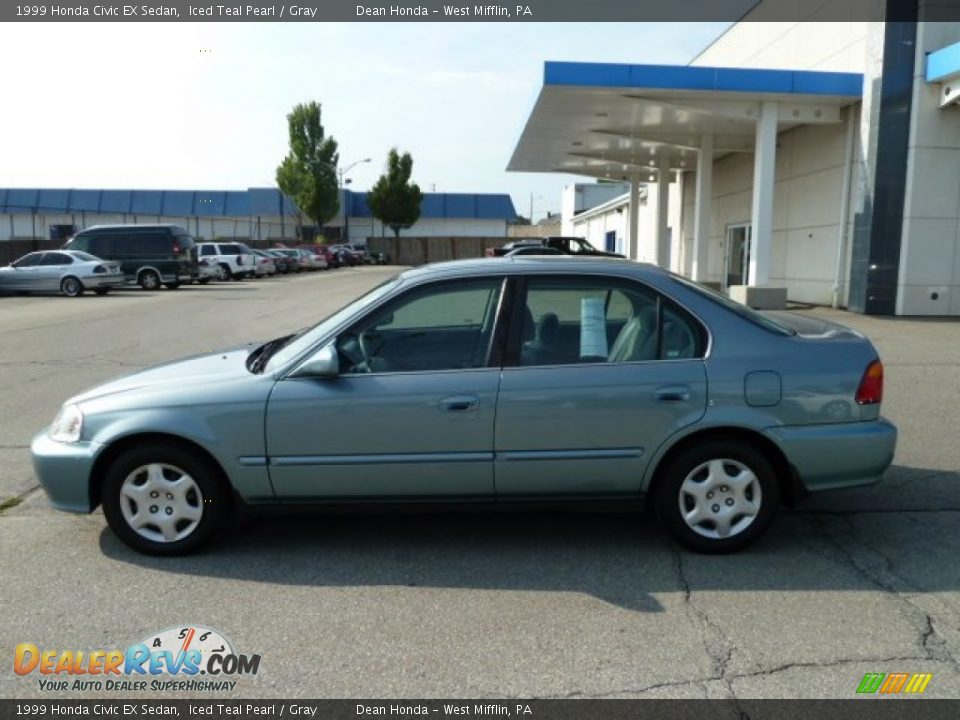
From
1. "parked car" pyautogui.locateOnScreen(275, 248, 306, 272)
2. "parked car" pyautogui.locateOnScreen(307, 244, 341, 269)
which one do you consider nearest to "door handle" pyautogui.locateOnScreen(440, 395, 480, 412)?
"parked car" pyautogui.locateOnScreen(275, 248, 306, 272)

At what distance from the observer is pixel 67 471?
13.6 ft

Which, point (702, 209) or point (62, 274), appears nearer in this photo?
point (702, 209)

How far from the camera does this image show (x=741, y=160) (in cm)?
2583

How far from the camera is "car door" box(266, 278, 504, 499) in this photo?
4008 millimetres

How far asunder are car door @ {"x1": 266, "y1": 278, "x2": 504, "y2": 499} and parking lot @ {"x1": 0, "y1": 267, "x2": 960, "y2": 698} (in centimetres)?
45

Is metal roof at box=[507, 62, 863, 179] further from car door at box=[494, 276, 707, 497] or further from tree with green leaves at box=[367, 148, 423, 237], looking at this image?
tree with green leaves at box=[367, 148, 423, 237]

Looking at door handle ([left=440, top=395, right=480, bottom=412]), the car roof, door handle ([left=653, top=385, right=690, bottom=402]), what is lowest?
door handle ([left=440, top=395, right=480, bottom=412])

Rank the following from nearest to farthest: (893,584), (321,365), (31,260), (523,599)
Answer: (523,599), (893,584), (321,365), (31,260)

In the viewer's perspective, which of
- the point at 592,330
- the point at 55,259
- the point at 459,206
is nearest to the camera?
the point at 592,330

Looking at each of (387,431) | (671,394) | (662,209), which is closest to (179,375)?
(387,431)

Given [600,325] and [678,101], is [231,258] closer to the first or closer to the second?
[678,101]

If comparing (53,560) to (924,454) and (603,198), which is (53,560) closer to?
(924,454)

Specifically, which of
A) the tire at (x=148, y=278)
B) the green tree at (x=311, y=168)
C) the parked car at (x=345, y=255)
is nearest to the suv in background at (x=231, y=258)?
the tire at (x=148, y=278)

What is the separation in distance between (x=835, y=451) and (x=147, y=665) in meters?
3.57
